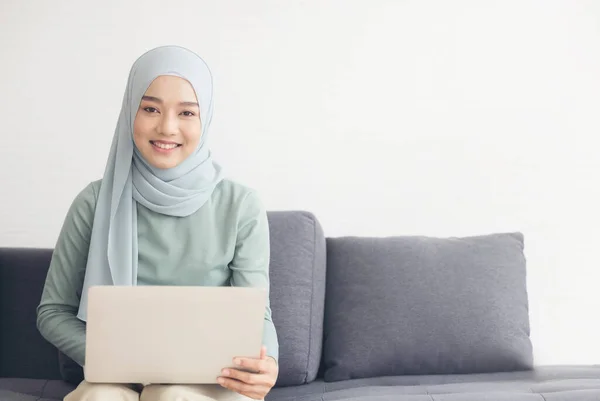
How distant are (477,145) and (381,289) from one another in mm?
723

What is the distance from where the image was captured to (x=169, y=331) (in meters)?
1.61

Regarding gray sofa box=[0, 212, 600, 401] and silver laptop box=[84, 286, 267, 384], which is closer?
silver laptop box=[84, 286, 267, 384]

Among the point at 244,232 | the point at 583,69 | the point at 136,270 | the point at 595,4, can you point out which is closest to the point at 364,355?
the point at 244,232

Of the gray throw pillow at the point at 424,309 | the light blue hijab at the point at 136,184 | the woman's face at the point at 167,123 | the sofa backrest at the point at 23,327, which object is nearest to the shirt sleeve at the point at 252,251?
the light blue hijab at the point at 136,184

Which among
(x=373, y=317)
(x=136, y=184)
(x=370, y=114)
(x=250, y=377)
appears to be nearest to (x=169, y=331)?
(x=250, y=377)

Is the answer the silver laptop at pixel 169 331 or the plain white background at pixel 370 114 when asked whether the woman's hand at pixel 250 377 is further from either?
the plain white background at pixel 370 114

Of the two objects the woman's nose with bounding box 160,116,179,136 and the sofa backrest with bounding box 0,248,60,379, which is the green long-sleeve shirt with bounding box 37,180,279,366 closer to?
the woman's nose with bounding box 160,116,179,136

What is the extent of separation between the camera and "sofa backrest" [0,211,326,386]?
233cm

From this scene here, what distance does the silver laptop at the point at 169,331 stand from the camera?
5.21 feet

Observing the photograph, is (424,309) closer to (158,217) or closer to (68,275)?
(158,217)

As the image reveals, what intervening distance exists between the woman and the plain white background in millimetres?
772

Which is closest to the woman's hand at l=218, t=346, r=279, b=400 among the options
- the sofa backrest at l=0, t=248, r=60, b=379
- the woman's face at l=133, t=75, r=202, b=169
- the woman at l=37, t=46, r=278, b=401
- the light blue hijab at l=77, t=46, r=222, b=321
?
the woman at l=37, t=46, r=278, b=401

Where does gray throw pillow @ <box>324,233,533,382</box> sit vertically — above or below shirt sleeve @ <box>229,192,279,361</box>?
below

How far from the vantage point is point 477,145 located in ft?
9.29
